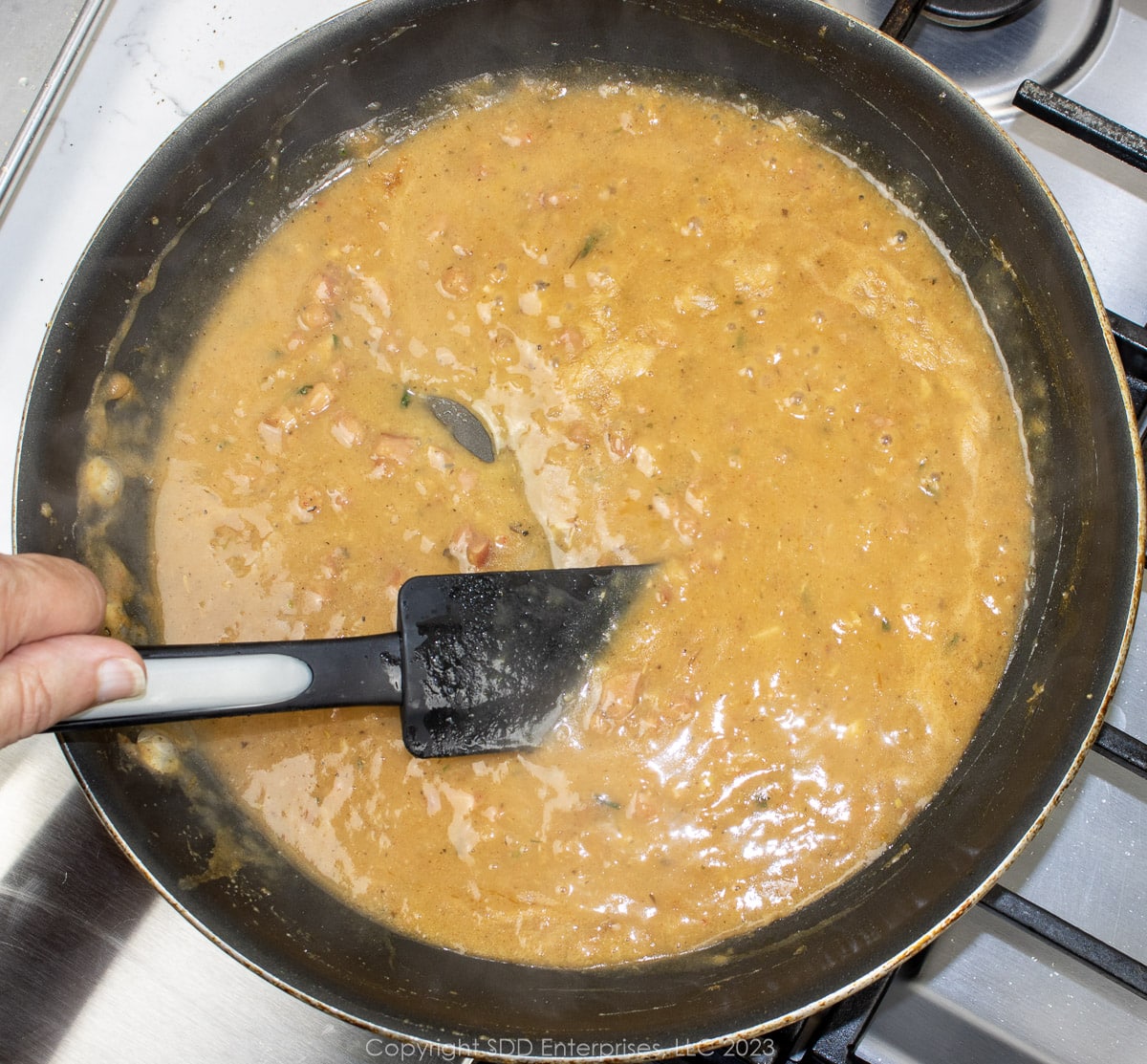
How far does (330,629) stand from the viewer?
1.89m

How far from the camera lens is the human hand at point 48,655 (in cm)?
131

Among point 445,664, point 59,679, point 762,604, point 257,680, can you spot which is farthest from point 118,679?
point 762,604

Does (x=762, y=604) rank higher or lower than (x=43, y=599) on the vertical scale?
higher

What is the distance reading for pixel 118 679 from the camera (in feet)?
4.61

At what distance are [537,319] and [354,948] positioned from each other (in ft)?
4.32

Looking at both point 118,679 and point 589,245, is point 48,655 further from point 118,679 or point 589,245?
point 589,245

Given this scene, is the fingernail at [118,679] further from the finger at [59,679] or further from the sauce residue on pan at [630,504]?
the sauce residue on pan at [630,504]

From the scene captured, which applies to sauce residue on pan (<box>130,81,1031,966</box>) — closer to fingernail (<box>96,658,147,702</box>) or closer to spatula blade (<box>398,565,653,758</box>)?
spatula blade (<box>398,565,653,758</box>)

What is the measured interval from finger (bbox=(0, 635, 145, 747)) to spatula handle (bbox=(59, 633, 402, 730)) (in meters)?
0.05

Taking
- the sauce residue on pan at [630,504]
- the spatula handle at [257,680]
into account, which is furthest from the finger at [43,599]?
the sauce residue on pan at [630,504]

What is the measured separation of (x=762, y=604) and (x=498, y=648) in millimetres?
523

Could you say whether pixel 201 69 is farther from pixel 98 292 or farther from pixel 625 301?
pixel 625 301

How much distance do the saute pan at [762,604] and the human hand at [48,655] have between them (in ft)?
0.94

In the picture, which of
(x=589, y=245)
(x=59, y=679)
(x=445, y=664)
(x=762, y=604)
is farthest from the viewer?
(x=589, y=245)
